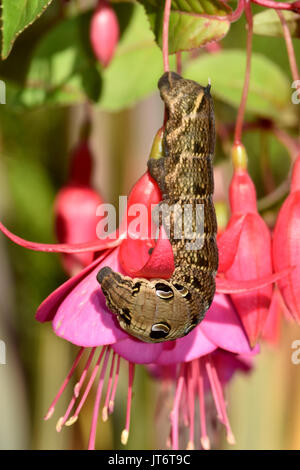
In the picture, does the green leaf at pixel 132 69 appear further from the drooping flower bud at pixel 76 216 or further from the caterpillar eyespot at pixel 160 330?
the caterpillar eyespot at pixel 160 330

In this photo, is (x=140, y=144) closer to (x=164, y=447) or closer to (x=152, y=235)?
(x=164, y=447)

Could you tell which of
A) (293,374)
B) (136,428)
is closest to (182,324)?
(136,428)

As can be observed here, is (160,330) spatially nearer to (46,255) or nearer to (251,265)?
(251,265)

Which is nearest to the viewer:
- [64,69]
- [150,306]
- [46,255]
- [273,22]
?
[150,306]

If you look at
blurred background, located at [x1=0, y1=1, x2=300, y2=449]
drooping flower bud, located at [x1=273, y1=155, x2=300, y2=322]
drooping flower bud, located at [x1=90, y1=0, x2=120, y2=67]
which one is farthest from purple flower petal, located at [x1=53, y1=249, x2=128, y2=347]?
blurred background, located at [x1=0, y1=1, x2=300, y2=449]

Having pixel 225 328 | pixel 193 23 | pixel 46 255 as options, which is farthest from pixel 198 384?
pixel 46 255

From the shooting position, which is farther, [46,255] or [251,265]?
[46,255]
